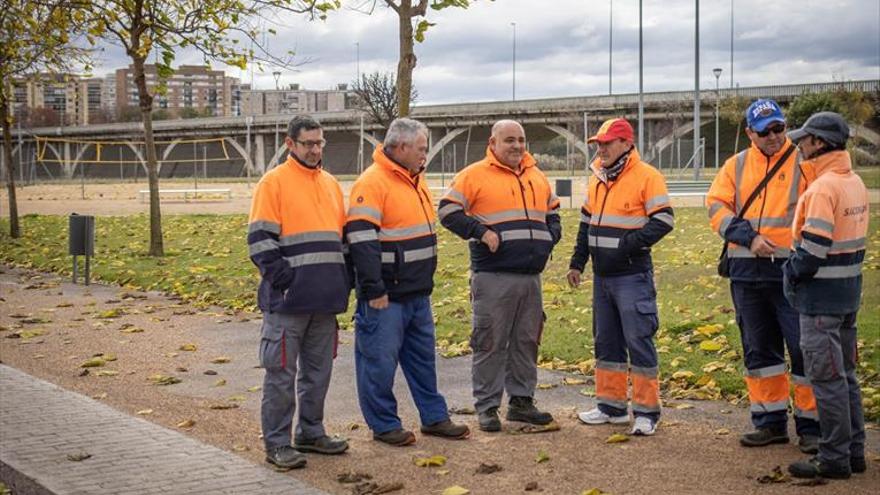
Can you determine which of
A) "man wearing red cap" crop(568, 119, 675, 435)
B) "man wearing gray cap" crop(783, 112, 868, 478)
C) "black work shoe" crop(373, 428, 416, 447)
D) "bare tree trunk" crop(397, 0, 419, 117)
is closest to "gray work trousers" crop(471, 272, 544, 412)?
"man wearing red cap" crop(568, 119, 675, 435)

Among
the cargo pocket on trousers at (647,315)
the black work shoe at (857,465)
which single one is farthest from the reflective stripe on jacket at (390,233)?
the black work shoe at (857,465)

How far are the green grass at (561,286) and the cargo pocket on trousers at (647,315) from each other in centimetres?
117

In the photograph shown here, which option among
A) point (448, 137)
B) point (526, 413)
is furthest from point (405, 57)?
point (448, 137)

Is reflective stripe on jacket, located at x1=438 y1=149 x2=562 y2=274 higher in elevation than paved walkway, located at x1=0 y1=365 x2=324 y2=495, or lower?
higher

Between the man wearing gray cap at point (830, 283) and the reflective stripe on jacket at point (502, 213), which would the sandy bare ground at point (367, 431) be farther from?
the reflective stripe on jacket at point (502, 213)

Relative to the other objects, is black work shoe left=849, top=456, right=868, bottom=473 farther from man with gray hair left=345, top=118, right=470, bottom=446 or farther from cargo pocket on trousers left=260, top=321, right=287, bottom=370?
cargo pocket on trousers left=260, top=321, right=287, bottom=370

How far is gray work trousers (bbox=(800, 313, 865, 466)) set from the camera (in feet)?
19.4

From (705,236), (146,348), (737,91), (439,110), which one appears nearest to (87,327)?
(146,348)

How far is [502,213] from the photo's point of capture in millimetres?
7293

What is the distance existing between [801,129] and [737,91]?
194ft

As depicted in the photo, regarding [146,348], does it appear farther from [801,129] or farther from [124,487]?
[801,129]

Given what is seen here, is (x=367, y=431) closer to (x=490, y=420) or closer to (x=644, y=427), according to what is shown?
(x=490, y=420)

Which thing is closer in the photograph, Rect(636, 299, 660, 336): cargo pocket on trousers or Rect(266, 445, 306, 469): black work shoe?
Rect(266, 445, 306, 469): black work shoe

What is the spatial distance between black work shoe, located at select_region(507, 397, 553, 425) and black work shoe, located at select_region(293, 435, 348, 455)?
3.95 ft
